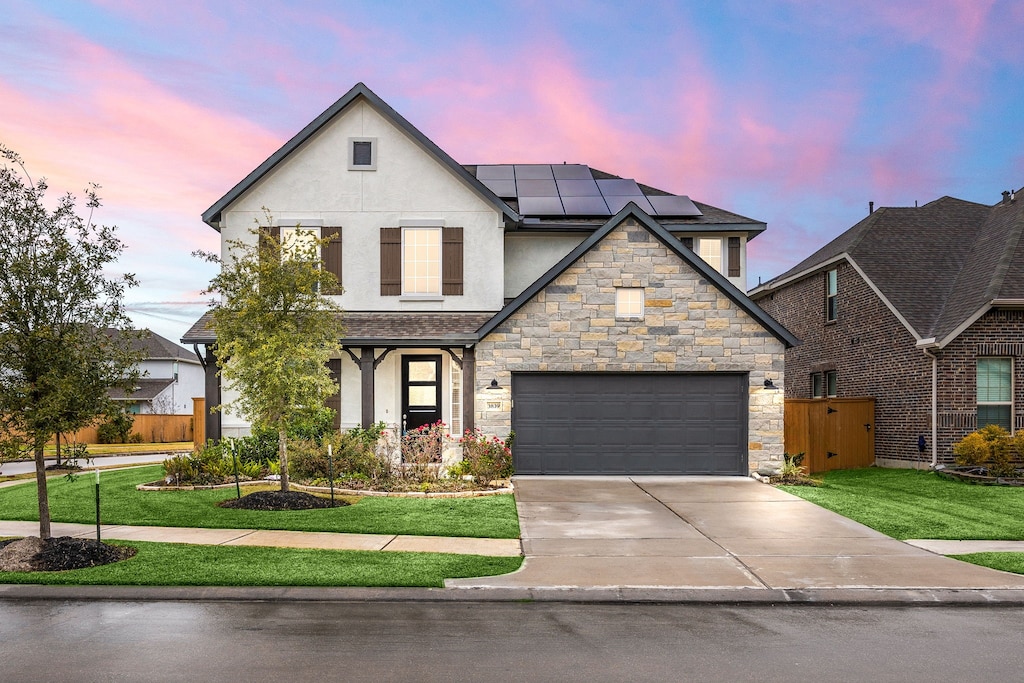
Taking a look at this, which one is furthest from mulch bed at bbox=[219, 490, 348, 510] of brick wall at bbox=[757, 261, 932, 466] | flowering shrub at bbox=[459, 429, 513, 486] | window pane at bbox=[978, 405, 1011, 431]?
window pane at bbox=[978, 405, 1011, 431]

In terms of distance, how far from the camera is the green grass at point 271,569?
8.62m

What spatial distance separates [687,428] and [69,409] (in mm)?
13398

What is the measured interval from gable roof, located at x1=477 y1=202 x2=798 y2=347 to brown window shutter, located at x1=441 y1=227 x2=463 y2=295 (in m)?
2.59

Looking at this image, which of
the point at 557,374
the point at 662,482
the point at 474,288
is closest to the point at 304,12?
the point at 474,288

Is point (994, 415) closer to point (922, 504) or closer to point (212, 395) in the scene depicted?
point (922, 504)

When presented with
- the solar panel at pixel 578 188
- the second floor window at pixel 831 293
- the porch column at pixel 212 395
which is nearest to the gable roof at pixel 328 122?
the porch column at pixel 212 395

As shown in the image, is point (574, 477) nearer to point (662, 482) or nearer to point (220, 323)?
point (662, 482)

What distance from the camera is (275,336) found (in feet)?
46.0

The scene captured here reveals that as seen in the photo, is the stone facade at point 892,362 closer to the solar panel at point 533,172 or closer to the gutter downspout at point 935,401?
the gutter downspout at point 935,401

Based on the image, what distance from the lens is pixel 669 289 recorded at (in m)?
18.7

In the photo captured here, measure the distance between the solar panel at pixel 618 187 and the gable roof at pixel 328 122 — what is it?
16.3 feet

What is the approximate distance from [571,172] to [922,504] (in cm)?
1559

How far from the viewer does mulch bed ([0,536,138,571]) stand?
934 centimetres

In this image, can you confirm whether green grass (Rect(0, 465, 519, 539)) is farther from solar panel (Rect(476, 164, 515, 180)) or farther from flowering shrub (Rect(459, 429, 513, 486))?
solar panel (Rect(476, 164, 515, 180))
